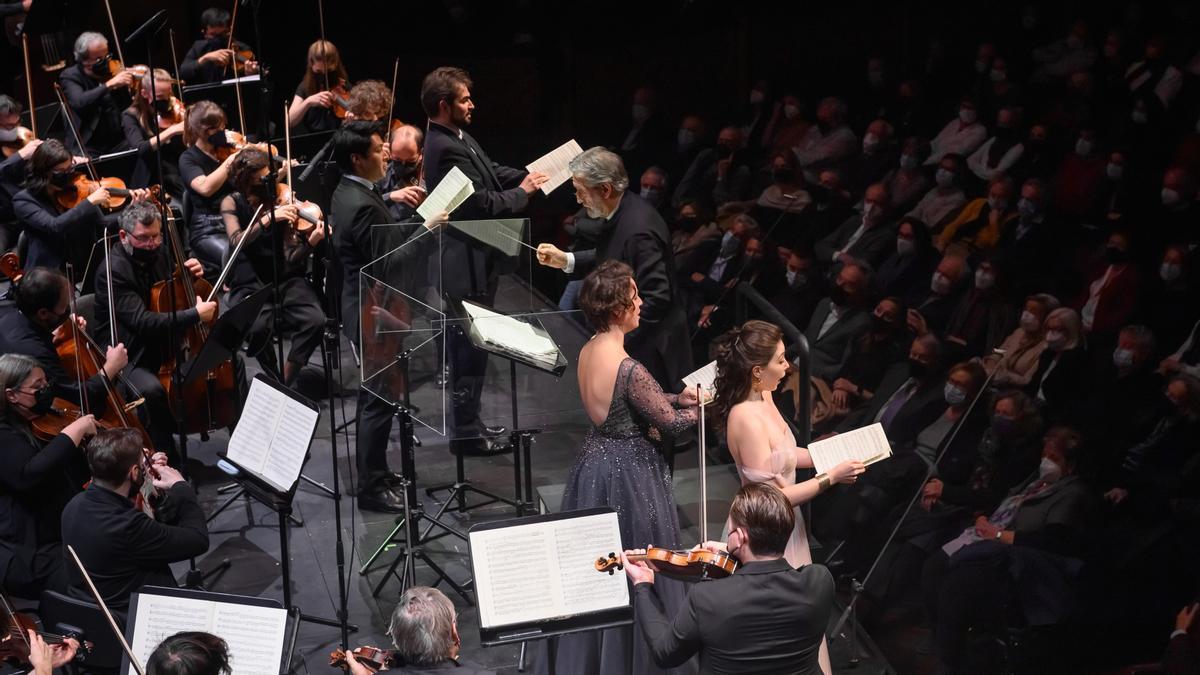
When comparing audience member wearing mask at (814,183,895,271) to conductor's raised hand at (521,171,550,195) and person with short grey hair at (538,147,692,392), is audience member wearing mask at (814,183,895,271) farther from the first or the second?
conductor's raised hand at (521,171,550,195)

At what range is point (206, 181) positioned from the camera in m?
6.16

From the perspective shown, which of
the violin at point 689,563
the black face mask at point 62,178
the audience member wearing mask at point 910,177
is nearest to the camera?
the violin at point 689,563

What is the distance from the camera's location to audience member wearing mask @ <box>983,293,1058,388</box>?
473 cm

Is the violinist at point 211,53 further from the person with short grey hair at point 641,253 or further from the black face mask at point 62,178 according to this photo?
the person with short grey hair at point 641,253

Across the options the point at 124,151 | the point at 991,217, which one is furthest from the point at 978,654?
the point at 124,151

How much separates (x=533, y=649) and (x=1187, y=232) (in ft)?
10.1

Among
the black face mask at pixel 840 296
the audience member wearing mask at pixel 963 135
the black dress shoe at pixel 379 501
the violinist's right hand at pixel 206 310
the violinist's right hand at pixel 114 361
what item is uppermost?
the audience member wearing mask at pixel 963 135

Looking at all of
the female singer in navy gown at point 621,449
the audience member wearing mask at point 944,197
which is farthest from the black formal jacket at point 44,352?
the audience member wearing mask at point 944,197

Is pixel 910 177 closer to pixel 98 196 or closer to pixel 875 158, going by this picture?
pixel 875 158

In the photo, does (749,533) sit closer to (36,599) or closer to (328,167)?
(328,167)

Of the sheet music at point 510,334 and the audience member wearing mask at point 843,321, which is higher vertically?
the audience member wearing mask at point 843,321

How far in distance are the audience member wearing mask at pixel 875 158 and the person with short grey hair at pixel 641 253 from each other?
245cm

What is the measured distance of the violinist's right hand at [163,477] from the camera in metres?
4.06

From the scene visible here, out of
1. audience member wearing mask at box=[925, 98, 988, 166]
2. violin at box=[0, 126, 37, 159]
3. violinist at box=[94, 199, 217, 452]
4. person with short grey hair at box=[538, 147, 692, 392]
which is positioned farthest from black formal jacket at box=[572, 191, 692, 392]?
violin at box=[0, 126, 37, 159]
